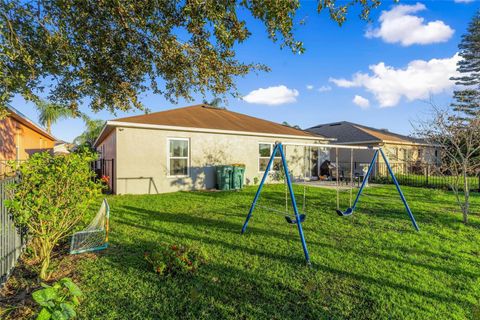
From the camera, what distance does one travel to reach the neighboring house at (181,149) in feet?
34.0

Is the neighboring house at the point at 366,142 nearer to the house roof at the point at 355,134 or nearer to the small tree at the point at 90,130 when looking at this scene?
the house roof at the point at 355,134

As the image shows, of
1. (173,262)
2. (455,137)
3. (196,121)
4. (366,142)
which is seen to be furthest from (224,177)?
(366,142)

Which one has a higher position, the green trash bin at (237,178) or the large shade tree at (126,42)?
the large shade tree at (126,42)

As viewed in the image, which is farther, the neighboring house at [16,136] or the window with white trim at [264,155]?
the window with white trim at [264,155]

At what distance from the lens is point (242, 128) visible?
533 inches

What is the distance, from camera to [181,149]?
11.6 metres

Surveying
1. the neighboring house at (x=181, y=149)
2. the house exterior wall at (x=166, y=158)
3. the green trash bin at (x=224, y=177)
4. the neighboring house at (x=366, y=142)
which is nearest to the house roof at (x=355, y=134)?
the neighboring house at (x=366, y=142)

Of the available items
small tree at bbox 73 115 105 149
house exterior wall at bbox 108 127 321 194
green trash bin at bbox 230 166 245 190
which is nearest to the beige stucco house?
house exterior wall at bbox 108 127 321 194

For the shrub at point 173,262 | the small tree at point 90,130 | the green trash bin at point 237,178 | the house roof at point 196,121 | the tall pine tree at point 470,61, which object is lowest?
the shrub at point 173,262

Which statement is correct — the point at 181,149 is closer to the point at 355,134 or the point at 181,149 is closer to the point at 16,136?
the point at 16,136

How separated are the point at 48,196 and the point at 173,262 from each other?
1947 mm

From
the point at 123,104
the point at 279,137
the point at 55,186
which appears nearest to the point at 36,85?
the point at 123,104

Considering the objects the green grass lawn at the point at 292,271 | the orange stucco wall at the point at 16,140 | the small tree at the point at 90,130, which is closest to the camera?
the green grass lawn at the point at 292,271

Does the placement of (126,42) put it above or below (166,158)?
above
